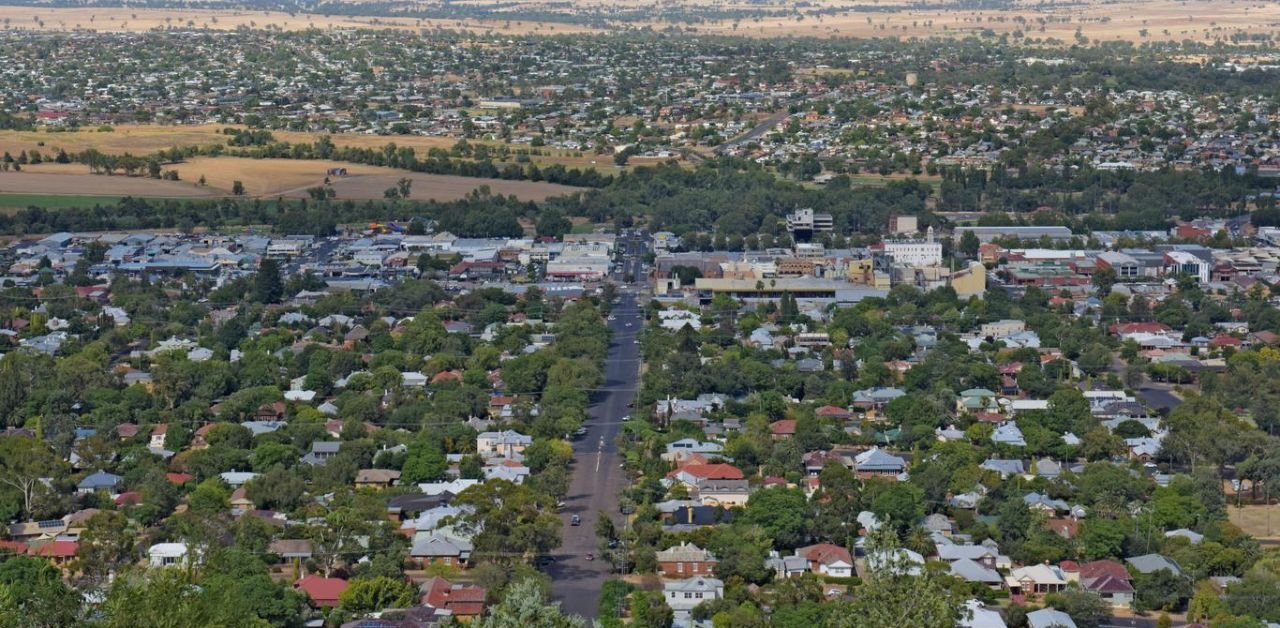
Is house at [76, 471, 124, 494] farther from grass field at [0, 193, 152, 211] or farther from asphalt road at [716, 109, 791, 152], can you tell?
asphalt road at [716, 109, 791, 152]

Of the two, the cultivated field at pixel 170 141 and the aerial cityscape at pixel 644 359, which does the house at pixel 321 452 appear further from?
the cultivated field at pixel 170 141

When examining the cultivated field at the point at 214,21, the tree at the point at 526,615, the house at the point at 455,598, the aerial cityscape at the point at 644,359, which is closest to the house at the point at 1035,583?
the aerial cityscape at the point at 644,359

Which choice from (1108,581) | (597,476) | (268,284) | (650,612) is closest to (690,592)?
(650,612)

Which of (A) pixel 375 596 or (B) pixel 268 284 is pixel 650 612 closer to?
(A) pixel 375 596

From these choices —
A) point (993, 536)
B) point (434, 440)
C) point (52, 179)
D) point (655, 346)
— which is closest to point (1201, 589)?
point (993, 536)

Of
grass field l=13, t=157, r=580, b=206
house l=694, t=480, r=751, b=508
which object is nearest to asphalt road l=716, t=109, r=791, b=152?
grass field l=13, t=157, r=580, b=206

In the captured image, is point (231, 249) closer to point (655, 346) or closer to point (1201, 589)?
point (655, 346)
